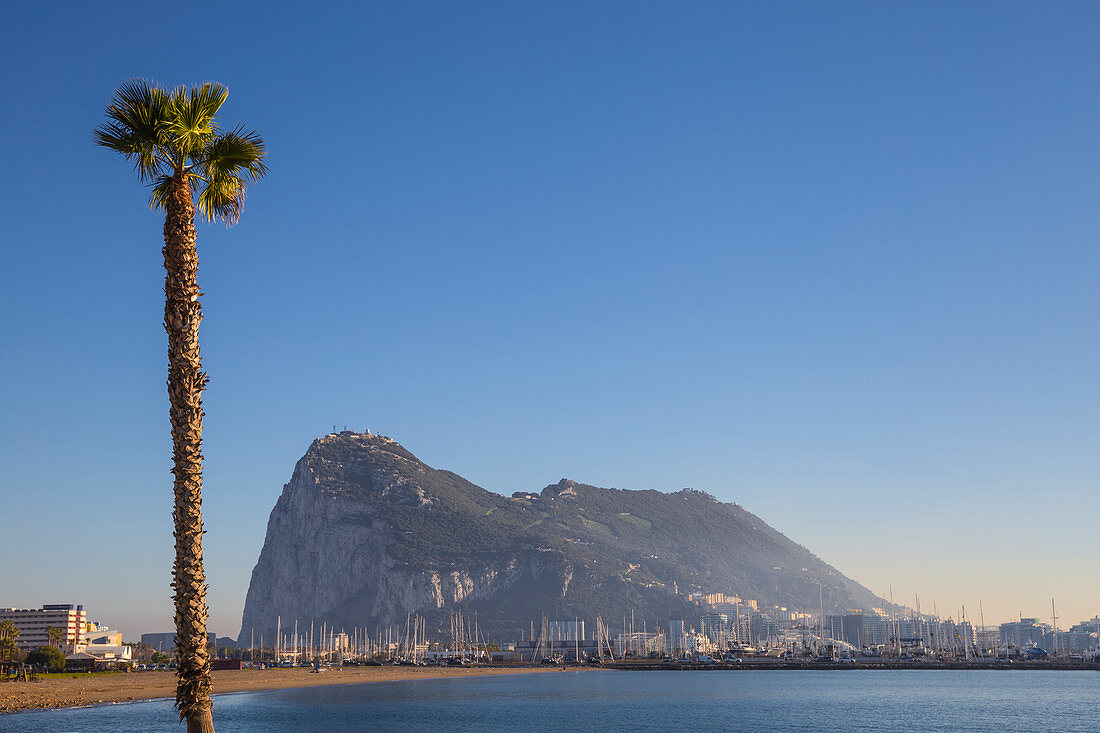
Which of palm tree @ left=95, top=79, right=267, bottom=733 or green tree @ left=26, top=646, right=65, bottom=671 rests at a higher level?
palm tree @ left=95, top=79, right=267, bottom=733

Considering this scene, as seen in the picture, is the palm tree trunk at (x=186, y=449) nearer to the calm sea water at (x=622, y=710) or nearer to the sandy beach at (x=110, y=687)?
the calm sea water at (x=622, y=710)

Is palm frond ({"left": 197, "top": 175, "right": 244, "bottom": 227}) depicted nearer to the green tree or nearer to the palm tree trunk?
the palm tree trunk

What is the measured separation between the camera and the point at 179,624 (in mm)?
15648

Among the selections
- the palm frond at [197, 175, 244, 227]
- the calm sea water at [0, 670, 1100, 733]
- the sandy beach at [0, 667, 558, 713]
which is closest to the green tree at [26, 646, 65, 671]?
the sandy beach at [0, 667, 558, 713]

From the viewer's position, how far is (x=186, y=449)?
16.0 m

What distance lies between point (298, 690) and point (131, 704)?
3735cm

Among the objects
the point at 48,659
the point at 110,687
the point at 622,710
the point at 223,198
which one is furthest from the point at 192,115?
the point at 48,659

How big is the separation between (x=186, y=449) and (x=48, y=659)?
146771mm

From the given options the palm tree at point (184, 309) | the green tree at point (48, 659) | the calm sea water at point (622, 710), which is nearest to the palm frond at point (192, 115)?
the palm tree at point (184, 309)

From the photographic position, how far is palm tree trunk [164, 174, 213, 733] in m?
15.6

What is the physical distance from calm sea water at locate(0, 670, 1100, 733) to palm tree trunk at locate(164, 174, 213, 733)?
173 ft

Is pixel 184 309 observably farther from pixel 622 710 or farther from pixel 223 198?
pixel 622 710

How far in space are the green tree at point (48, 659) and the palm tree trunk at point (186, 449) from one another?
140 meters

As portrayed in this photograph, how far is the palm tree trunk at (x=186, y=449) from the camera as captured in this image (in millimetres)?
15648
